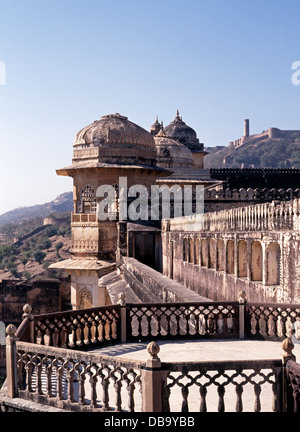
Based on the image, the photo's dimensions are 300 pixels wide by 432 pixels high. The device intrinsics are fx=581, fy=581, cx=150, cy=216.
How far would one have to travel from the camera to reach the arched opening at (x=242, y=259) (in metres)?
14.2

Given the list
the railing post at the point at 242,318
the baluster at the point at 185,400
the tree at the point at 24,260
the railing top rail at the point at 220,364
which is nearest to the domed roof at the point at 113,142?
the railing post at the point at 242,318

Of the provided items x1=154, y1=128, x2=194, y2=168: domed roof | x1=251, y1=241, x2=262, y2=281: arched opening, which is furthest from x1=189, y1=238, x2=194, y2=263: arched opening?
x1=154, y1=128, x2=194, y2=168: domed roof

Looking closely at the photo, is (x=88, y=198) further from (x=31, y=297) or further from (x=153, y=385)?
(x=153, y=385)

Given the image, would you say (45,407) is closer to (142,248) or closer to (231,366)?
(231,366)

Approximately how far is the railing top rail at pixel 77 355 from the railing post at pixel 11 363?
0.09 metres

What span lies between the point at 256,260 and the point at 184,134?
98.6ft

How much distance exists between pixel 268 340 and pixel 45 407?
4.38 meters

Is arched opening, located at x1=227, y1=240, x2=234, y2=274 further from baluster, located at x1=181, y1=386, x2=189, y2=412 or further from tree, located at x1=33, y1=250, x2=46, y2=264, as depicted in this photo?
tree, located at x1=33, y1=250, x2=46, y2=264

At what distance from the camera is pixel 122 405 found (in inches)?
253

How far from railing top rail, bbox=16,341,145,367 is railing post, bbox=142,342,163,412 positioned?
130 mm

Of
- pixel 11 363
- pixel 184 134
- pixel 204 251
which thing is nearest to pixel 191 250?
pixel 204 251

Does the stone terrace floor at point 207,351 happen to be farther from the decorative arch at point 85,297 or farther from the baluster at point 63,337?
the decorative arch at point 85,297

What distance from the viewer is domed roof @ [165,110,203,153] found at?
138 ft

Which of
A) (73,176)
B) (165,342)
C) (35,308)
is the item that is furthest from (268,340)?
(35,308)
